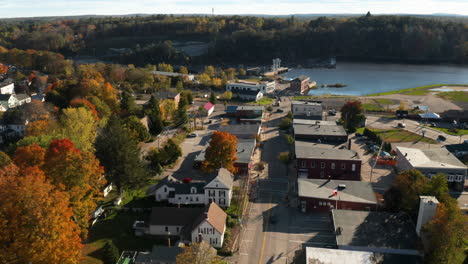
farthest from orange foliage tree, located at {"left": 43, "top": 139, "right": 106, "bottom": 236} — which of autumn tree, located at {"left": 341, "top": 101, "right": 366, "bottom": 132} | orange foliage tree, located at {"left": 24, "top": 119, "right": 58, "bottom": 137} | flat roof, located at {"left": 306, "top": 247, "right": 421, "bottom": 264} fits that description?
autumn tree, located at {"left": 341, "top": 101, "right": 366, "bottom": 132}

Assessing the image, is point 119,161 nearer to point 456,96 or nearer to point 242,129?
point 242,129

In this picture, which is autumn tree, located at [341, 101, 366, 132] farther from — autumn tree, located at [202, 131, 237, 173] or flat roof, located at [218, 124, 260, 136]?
autumn tree, located at [202, 131, 237, 173]

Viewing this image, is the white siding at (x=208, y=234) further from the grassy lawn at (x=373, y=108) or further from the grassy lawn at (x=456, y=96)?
the grassy lawn at (x=456, y=96)

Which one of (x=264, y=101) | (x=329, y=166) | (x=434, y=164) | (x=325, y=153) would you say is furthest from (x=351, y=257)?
(x=264, y=101)

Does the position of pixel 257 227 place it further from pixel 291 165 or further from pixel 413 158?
pixel 413 158

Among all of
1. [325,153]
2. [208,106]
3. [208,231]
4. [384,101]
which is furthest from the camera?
[384,101]

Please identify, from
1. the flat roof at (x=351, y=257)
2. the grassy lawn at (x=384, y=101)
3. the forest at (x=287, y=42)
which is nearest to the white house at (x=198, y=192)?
the flat roof at (x=351, y=257)
